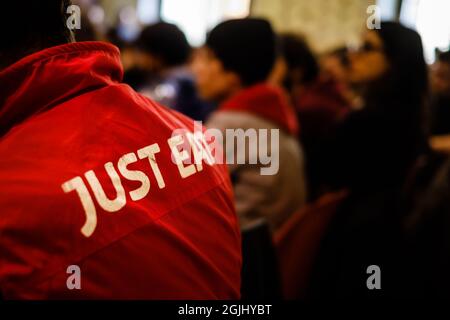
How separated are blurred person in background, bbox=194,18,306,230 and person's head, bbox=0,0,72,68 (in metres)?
1.13

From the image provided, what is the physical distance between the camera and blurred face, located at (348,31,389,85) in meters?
2.13

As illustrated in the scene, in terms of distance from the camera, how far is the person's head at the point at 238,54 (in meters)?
1.99

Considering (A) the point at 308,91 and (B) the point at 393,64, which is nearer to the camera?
(B) the point at 393,64

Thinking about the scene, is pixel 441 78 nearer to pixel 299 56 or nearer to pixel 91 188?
pixel 299 56

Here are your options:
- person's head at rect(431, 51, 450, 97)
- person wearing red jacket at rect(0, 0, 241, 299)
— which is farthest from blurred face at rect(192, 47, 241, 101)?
person's head at rect(431, 51, 450, 97)

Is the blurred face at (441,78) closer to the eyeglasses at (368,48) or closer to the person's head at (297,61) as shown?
the person's head at (297,61)

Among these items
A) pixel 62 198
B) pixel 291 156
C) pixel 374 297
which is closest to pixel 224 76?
pixel 291 156

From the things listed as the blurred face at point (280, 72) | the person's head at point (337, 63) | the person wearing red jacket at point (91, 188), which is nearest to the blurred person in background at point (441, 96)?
the person's head at point (337, 63)

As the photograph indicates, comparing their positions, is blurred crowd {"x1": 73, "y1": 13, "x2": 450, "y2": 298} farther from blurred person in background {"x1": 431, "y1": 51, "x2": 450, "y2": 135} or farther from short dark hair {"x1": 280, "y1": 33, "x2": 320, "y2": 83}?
blurred person in background {"x1": 431, "y1": 51, "x2": 450, "y2": 135}

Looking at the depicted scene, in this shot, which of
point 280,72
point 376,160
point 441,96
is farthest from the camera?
point 441,96

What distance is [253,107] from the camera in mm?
Result: 1917

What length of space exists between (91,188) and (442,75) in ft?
10.3

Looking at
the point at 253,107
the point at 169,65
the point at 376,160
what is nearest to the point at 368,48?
the point at 376,160
